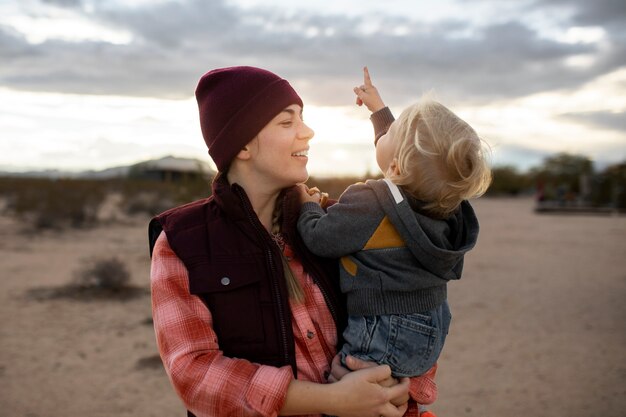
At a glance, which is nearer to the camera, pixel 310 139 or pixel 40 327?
pixel 310 139

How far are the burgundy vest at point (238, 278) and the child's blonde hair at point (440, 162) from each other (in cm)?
54

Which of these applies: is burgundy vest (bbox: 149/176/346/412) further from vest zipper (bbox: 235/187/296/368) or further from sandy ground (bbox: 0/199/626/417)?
sandy ground (bbox: 0/199/626/417)

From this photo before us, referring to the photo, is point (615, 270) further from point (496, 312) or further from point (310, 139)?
point (310, 139)

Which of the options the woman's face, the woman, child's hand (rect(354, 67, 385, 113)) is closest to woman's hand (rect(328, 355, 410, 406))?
the woman

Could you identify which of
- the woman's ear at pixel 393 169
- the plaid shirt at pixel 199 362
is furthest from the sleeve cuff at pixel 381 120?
the plaid shirt at pixel 199 362

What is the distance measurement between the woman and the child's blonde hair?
0.36 metres

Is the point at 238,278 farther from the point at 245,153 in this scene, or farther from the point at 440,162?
the point at 440,162

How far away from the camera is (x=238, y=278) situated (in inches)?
78.6

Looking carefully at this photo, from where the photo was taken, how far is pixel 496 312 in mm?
9602

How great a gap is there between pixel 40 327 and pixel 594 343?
280 inches

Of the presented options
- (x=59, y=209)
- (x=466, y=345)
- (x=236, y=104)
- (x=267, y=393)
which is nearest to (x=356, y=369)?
(x=267, y=393)

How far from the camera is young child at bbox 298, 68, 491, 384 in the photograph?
2135mm

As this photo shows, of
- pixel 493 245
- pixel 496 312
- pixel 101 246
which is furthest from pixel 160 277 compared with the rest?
pixel 493 245

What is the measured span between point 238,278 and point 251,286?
0.18 feet
